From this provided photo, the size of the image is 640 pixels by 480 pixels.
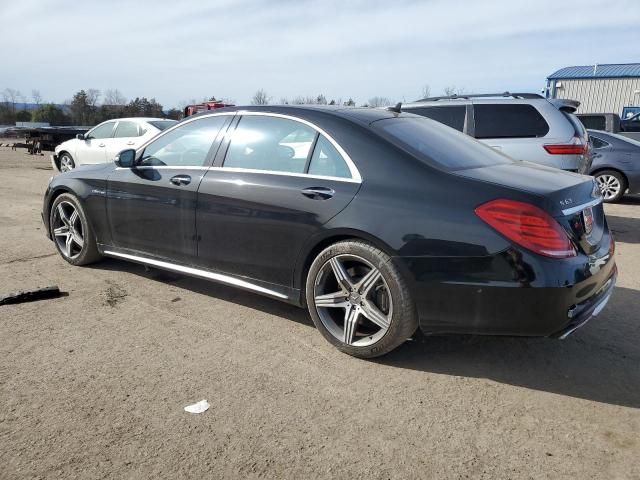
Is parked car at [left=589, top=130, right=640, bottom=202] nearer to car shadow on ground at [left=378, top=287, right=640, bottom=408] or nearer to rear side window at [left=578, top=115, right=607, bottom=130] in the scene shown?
rear side window at [left=578, top=115, right=607, bottom=130]

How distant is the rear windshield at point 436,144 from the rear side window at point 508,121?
3494 millimetres

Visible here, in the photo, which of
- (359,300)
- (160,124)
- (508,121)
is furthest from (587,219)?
(160,124)

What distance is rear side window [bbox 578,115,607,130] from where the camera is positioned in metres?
13.3

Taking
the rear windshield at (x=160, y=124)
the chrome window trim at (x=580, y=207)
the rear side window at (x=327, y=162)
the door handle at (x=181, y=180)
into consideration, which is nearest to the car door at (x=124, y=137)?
the rear windshield at (x=160, y=124)

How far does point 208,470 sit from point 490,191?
2068 millimetres

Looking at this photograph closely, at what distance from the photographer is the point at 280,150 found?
390cm

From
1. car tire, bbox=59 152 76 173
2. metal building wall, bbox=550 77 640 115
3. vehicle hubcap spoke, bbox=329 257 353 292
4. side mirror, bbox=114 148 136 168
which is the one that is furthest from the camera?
metal building wall, bbox=550 77 640 115

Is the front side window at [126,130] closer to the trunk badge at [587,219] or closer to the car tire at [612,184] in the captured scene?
the car tire at [612,184]

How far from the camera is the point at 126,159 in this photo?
15.4 feet

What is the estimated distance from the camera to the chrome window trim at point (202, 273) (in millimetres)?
3878

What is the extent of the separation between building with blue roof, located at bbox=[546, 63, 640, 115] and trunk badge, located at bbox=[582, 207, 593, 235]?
109ft

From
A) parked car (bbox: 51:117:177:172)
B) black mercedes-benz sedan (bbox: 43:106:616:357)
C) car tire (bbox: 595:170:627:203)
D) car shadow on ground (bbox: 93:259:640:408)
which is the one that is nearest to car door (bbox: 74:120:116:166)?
parked car (bbox: 51:117:177:172)

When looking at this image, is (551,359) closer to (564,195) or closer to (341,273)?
(564,195)

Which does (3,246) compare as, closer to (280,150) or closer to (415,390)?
(280,150)
